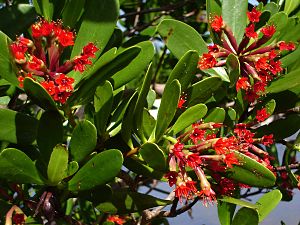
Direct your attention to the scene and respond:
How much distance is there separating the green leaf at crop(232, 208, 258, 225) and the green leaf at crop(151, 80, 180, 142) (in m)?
0.31

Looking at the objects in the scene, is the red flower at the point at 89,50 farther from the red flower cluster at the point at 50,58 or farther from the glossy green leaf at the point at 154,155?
the glossy green leaf at the point at 154,155

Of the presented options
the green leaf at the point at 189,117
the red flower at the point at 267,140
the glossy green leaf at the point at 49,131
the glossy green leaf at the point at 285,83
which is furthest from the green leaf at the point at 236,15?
the glossy green leaf at the point at 49,131

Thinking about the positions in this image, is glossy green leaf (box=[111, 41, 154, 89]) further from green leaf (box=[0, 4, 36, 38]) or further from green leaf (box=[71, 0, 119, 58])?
green leaf (box=[0, 4, 36, 38])

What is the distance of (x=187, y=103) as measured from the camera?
128 cm

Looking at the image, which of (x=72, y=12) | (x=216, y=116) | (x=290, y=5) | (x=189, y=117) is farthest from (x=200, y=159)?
(x=290, y=5)

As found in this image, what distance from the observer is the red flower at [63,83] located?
106cm

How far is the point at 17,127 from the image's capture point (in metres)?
1.14

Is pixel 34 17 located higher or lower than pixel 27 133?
higher

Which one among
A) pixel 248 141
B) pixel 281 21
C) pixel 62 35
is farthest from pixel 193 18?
pixel 62 35

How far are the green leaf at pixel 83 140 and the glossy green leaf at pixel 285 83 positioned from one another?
0.55 metres

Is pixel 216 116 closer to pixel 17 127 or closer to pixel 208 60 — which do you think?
pixel 208 60

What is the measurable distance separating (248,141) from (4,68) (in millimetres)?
629

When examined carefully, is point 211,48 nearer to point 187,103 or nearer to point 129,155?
point 187,103

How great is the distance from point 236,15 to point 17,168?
762 mm
